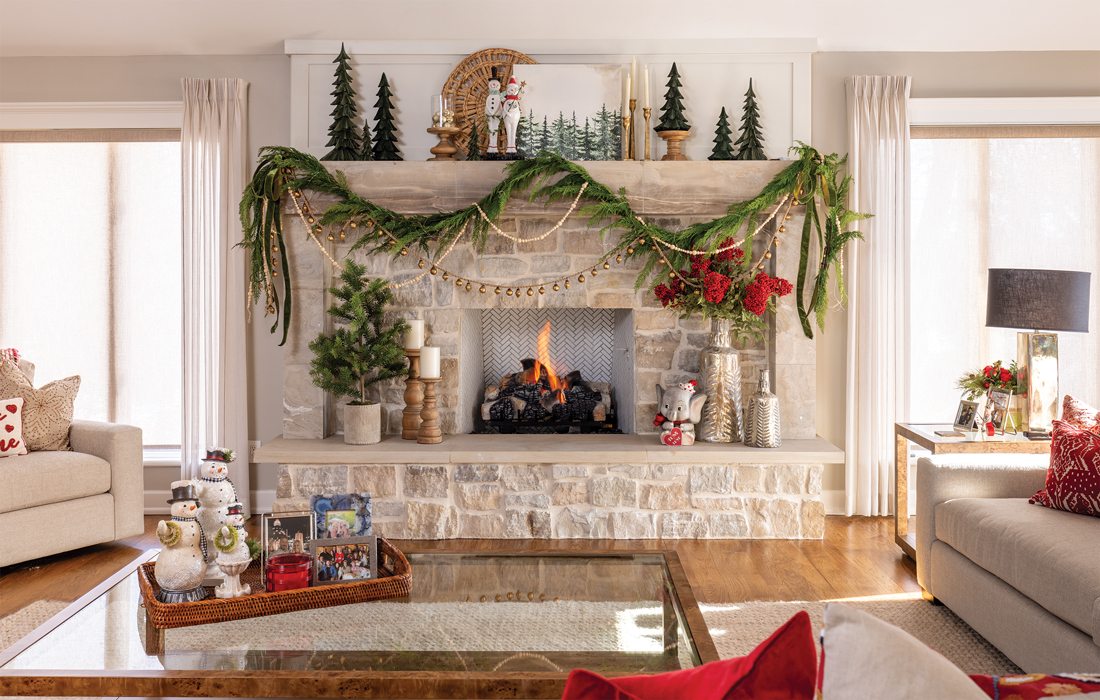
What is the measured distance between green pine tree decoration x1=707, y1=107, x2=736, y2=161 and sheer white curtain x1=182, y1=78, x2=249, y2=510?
234 cm

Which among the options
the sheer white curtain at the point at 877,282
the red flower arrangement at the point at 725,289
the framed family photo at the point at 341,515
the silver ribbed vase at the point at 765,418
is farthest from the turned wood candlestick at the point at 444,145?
the framed family photo at the point at 341,515

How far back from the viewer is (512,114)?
410 cm

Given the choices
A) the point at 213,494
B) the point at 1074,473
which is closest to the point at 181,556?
the point at 213,494

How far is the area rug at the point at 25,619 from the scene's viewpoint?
9.39ft

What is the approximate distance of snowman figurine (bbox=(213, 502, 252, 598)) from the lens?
7.03ft

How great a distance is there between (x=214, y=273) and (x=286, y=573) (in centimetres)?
266

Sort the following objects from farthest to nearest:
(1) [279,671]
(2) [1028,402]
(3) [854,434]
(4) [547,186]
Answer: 1. (3) [854,434]
2. (4) [547,186]
3. (2) [1028,402]
4. (1) [279,671]

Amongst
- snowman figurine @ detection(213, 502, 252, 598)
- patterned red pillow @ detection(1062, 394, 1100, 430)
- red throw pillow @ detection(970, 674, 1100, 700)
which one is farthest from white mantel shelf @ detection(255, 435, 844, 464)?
red throw pillow @ detection(970, 674, 1100, 700)

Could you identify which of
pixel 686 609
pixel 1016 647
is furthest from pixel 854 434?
pixel 686 609

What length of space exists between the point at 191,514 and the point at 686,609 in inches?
47.8

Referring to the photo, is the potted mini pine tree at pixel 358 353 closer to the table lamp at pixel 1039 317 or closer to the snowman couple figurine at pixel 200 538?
the snowman couple figurine at pixel 200 538

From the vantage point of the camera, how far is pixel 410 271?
167 inches

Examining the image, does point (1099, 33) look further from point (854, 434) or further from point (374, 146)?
point (374, 146)

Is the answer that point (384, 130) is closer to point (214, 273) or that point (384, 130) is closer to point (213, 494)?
point (214, 273)
